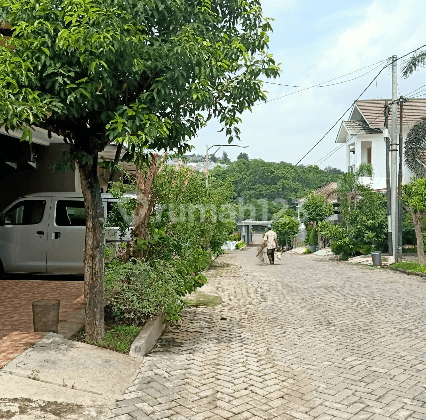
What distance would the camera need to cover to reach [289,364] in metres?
6.83

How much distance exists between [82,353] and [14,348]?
0.79 metres

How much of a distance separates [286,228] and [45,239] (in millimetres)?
45570

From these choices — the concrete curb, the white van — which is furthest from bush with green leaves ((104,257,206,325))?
the white van

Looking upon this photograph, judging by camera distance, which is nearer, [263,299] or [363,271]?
[263,299]

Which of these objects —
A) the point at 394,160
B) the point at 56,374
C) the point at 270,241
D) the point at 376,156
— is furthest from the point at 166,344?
the point at 376,156

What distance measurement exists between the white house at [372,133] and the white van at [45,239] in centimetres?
2465

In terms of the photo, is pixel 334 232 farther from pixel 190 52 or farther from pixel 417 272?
pixel 190 52

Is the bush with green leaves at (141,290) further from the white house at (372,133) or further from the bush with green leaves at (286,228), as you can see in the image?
the bush with green leaves at (286,228)

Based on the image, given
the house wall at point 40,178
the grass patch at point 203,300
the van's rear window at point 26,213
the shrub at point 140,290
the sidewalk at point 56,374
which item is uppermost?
the house wall at point 40,178

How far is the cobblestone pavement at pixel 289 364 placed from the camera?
17.2ft

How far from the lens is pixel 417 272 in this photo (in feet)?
63.4

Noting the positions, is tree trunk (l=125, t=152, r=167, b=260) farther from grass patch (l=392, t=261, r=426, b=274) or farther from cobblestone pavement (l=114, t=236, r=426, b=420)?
grass patch (l=392, t=261, r=426, b=274)

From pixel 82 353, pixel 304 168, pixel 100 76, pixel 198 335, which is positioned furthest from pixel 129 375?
pixel 304 168

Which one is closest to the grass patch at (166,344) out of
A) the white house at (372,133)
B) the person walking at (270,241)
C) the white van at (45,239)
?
the white van at (45,239)
